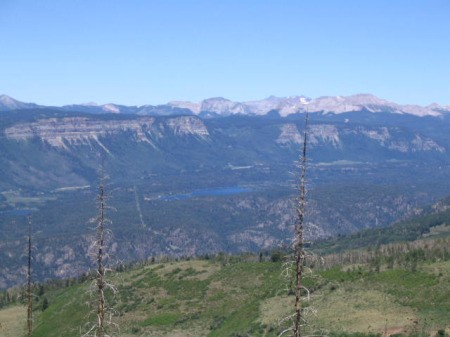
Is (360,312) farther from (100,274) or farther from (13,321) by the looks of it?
(13,321)

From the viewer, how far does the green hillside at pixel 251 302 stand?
72500 mm

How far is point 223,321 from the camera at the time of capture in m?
96.0

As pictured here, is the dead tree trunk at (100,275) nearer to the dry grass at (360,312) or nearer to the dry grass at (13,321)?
the dry grass at (360,312)

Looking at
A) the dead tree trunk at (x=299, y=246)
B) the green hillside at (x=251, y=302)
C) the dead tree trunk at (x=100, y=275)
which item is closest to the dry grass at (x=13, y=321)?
the green hillside at (x=251, y=302)

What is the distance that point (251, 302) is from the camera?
100375mm

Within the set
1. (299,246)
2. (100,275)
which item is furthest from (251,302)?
(299,246)

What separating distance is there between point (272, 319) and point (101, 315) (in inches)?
2291

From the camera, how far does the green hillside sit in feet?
238

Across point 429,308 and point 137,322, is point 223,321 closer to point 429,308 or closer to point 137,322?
point 137,322

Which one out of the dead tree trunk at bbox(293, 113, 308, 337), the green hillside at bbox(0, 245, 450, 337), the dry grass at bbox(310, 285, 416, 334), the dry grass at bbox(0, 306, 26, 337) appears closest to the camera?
the dead tree trunk at bbox(293, 113, 308, 337)

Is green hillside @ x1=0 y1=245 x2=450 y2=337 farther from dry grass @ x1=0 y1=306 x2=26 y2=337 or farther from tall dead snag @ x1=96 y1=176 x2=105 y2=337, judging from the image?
tall dead snag @ x1=96 y1=176 x2=105 y2=337

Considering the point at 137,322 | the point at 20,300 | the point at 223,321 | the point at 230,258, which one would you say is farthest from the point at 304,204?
the point at 20,300

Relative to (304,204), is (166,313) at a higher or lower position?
lower

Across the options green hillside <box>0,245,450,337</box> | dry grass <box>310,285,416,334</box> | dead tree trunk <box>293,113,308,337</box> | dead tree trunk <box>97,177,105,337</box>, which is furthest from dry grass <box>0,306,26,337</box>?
dead tree trunk <box>293,113,308,337</box>
